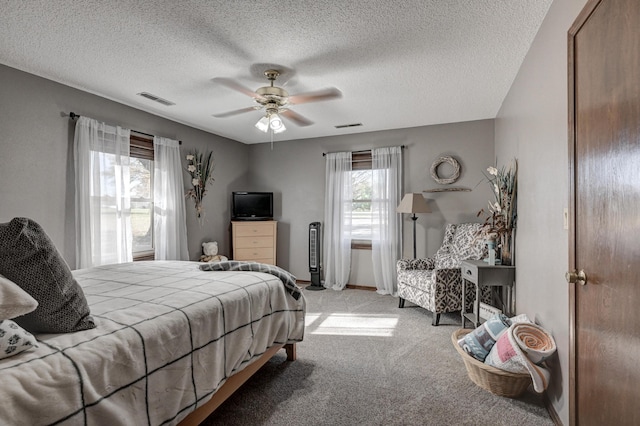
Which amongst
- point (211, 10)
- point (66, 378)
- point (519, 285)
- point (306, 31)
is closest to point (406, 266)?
point (519, 285)

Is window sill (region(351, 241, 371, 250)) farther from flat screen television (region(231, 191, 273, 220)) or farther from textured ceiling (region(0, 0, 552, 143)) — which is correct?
textured ceiling (region(0, 0, 552, 143))

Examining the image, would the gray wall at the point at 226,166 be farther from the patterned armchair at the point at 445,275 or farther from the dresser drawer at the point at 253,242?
the patterned armchair at the point at 445,275

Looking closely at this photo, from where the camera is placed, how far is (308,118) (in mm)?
4379

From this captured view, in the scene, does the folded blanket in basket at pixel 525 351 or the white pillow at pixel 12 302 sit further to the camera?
the folded blanket in basket at pixel 525 351

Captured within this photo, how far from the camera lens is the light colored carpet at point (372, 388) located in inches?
75.1

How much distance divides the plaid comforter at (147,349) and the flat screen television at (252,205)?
119 inches

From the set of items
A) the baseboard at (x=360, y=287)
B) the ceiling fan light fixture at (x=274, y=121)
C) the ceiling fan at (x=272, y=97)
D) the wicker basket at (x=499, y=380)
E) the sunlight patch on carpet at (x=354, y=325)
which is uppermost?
the ceiling fan at (x=272, y=97)

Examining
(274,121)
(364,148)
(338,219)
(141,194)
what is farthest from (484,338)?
(141,194)

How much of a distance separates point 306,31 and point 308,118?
83.0 inches

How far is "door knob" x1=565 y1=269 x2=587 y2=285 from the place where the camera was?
4.62 ft

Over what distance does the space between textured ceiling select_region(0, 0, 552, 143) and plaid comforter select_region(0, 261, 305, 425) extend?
172cm

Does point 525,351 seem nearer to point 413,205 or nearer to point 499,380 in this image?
point 499,380

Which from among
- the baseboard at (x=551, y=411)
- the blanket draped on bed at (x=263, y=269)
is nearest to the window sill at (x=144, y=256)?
the blanket draped on bed at (x=263, y=269)

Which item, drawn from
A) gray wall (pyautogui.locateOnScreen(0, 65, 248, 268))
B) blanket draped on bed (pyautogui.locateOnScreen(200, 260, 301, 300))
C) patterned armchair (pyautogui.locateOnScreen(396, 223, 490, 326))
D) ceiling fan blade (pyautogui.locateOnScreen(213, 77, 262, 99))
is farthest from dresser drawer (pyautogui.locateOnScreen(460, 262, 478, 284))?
gray wall (pyautogui.locateOnScreen(0, 65, 248, 268))
